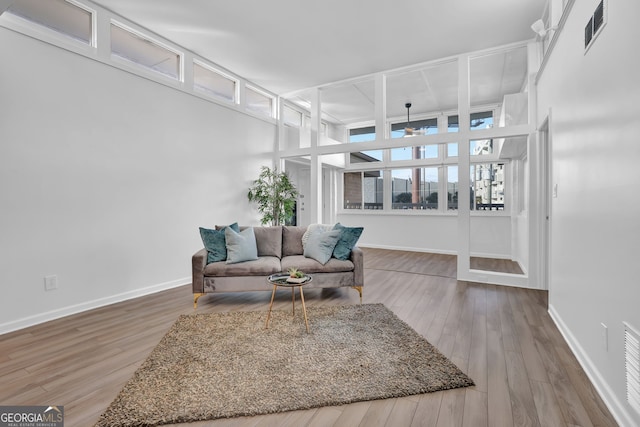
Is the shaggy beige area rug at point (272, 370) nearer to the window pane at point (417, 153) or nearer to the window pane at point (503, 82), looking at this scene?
the window pane at point (503, 82)

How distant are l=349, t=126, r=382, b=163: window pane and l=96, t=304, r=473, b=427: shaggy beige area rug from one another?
566 cm

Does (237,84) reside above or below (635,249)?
above

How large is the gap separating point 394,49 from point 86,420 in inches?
207

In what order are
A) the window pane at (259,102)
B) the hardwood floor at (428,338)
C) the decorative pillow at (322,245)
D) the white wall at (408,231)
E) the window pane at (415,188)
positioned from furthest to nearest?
the window pane at (415,188)
the white wall at (408,231)
the window pane at (259,102)
the decorative pillow at (322,245)
the hardwood floor at (428,338)

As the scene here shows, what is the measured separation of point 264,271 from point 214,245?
2.36 feet

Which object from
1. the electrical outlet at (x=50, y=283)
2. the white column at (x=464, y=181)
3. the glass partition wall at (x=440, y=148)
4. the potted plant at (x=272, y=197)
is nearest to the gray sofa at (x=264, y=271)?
the electrical outlet at (x=50, y=283)

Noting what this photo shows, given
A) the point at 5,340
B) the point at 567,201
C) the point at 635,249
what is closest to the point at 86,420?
the point at 5,340

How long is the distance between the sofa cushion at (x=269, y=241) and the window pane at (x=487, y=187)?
2978 mm

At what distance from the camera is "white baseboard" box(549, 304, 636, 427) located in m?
1.58

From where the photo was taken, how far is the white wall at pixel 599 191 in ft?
5.16

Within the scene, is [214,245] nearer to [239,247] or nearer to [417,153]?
[239,247]

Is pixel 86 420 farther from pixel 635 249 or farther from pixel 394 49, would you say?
pixel 394 49

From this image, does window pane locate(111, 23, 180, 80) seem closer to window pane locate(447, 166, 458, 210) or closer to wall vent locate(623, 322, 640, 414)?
wall vent locate(623, 322, 640, 414)

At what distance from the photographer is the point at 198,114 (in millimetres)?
4805
